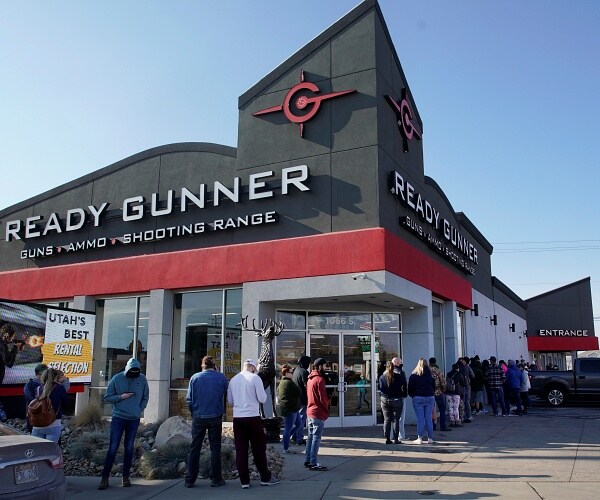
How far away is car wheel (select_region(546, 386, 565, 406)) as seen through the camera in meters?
22.0

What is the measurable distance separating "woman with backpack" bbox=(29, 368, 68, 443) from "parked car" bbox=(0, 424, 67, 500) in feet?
6.91

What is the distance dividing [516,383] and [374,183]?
8.92 meters

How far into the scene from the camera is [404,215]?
15.6 metres

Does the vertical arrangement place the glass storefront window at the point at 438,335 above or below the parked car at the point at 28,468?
above

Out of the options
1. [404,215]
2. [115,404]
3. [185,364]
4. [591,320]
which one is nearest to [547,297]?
[591,320]

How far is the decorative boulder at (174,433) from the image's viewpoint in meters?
10.1

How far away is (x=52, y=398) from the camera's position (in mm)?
8727

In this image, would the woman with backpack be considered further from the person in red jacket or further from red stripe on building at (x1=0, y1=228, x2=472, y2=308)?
red stripe on building at (x1=0, y1=228, x2=472, y2=308)

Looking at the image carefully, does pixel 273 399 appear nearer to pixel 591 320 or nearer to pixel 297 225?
pixel 297 225

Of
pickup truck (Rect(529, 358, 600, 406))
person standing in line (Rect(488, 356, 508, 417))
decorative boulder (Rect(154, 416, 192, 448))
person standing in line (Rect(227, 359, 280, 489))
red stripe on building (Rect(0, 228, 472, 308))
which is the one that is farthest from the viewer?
pickup truck (Rect(529, 358, 600, 406))

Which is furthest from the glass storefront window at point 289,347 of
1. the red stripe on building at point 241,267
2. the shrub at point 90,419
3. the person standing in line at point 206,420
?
the person standing in line at point 206,420

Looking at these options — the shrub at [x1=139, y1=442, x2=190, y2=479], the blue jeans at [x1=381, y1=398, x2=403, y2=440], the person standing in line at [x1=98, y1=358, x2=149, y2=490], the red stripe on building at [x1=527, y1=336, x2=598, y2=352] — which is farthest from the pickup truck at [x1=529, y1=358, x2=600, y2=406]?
the red stripe on building at [x1=527, y1=336, x2=598, y2=352]

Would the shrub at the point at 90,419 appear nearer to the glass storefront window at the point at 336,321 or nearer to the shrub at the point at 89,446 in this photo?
the shrub at the point at 89,446

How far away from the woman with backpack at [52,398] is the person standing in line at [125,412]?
2.74 ft
